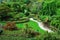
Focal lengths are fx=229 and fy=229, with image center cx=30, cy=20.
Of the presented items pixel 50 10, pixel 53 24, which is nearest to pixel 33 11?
pixel 50 10

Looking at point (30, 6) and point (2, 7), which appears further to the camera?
point (30, 6)

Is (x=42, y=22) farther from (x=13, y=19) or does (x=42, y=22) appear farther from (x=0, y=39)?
(x=0, y=39)

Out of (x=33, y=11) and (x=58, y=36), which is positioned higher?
(x=58, y=36)

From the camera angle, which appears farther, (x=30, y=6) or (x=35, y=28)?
(x=30, y=6)

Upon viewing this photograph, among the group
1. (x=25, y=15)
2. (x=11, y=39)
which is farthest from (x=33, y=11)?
(x=11, y=39)

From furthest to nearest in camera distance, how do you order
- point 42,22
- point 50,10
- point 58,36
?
point 50,10 → point 42,22 → point 58,36

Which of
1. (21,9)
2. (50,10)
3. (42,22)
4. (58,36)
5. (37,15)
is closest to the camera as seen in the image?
(58,36)

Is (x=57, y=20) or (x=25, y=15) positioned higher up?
(x=57, y=20)

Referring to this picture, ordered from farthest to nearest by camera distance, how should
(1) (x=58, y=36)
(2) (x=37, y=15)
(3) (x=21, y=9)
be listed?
(3) (x=21, y=9), (2) (x=37, y=15), (1) (x=58, y=36)

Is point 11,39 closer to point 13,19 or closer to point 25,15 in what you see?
point 13,19
